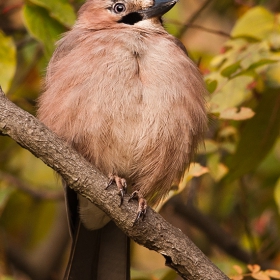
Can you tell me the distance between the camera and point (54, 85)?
4.75 metres

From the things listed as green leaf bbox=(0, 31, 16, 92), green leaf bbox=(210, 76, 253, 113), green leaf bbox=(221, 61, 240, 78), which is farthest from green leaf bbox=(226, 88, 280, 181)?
green leaf bbox=(0, 31, 16, 92)

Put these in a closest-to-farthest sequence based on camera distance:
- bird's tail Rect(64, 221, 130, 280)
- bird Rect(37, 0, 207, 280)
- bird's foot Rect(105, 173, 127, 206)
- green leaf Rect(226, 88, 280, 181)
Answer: bird's foot Rect(105, 173, 127, 206) → bird Rect(37, 0, 207, 280) → bird's tail Rect(64, 221, 130, 280) → green leaf Rect(226, 88, 280, 181)

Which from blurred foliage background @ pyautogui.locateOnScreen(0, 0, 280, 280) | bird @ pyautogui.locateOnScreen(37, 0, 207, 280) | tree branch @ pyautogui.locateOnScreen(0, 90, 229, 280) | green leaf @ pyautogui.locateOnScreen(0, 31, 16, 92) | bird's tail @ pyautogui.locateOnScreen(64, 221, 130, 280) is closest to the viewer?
tree branch @ pyautogui.locateOnScreen(0, 90, 229, 280)

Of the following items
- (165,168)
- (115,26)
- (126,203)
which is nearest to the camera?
(126,203)

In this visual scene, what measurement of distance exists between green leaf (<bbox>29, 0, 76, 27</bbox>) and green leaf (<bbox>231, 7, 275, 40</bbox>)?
1337mm

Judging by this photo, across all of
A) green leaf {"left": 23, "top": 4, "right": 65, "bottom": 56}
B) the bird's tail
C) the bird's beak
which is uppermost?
the bird's beak

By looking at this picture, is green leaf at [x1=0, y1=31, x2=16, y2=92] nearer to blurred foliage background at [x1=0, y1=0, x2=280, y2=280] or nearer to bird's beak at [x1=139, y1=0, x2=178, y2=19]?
blurred foliage background at [x1=0, y1=0, x2=280, y2=280]

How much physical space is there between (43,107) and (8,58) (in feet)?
1.42

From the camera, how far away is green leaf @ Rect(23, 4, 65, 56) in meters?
4.90

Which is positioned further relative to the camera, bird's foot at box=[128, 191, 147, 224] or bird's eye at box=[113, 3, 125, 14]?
bird's eye at box=[113, 3, 125, 14]

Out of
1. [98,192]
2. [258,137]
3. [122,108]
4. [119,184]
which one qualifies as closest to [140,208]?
[119,184]

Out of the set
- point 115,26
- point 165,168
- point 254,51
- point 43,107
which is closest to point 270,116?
point 254,51

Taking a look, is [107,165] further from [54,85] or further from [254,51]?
[254,51]

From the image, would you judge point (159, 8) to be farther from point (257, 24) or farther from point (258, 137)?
point (258, 137)
